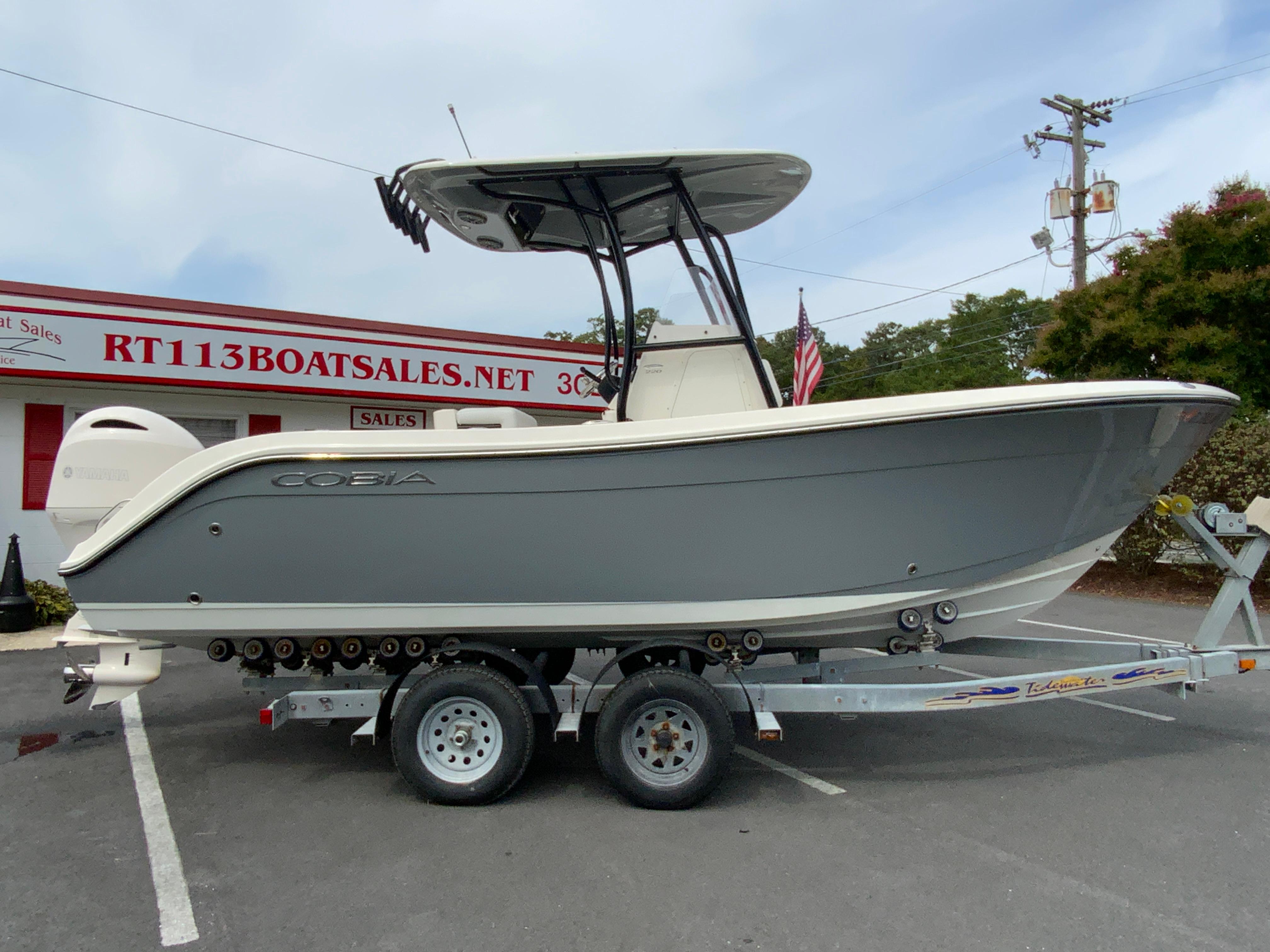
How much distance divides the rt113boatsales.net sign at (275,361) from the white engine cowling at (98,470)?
473 centimetres

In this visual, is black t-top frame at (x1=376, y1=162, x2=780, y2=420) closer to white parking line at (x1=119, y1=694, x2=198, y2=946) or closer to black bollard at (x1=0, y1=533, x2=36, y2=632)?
white parking line at (x1=119, y1=694, x2=198, y2=946)

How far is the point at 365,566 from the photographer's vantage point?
12.5ft

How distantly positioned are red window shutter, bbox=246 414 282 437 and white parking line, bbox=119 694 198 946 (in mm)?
Result: 6525

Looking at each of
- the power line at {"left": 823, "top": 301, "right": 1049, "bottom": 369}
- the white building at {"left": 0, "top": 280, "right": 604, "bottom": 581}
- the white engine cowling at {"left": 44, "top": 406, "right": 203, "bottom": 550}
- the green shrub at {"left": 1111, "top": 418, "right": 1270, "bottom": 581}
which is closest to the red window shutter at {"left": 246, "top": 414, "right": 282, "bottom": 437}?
the white building at {"left": 0, "top": 280, "right": 604, "bottom": 581}

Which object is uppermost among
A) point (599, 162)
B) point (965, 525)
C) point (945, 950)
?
point (599, 162)

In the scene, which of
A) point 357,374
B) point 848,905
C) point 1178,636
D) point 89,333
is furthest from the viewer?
point 357,374

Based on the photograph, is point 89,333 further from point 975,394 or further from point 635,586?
point 975,394

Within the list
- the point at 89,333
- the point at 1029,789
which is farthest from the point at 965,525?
the point at 89,333

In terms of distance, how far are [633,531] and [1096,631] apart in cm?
666

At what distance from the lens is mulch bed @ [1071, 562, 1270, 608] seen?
400 inches

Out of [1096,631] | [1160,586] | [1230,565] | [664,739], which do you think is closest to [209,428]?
[664,739]

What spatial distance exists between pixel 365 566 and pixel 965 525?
9.21 feet

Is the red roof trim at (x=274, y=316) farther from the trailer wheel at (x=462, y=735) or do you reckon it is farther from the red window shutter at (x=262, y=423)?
the trailer wheel at (x=462, y=735)

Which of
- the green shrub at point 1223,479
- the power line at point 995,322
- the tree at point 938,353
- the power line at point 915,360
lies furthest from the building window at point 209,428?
the power line at point 995,322
